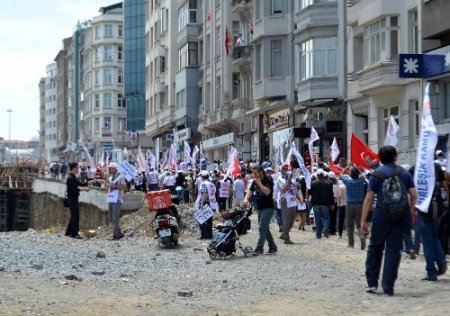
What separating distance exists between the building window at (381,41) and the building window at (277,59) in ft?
35.0

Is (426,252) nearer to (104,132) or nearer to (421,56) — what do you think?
(421,56)

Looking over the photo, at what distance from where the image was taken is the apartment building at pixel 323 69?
3994 cm

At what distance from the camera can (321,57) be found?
40.8 metres

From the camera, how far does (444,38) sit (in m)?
31.0

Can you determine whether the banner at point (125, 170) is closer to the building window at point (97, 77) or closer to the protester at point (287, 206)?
the protester at point (287, 206)

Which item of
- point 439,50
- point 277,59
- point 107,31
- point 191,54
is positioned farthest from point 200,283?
point 107,31

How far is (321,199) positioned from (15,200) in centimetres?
5279

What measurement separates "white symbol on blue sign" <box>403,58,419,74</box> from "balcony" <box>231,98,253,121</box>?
22.2 m

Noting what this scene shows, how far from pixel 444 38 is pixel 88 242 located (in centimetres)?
1282

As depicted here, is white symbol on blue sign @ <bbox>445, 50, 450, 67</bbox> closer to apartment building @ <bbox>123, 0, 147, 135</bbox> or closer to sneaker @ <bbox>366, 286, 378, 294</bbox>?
sneaker @ <bbox>366, 286, 378, 294</bbox>

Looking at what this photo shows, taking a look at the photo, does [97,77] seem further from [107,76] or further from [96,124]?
[96,124]

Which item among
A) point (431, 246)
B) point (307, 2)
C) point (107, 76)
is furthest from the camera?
point (107, 76)

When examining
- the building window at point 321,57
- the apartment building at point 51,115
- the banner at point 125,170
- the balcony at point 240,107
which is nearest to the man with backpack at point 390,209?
the banner at point 125,170

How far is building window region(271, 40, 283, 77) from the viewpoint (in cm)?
4653
